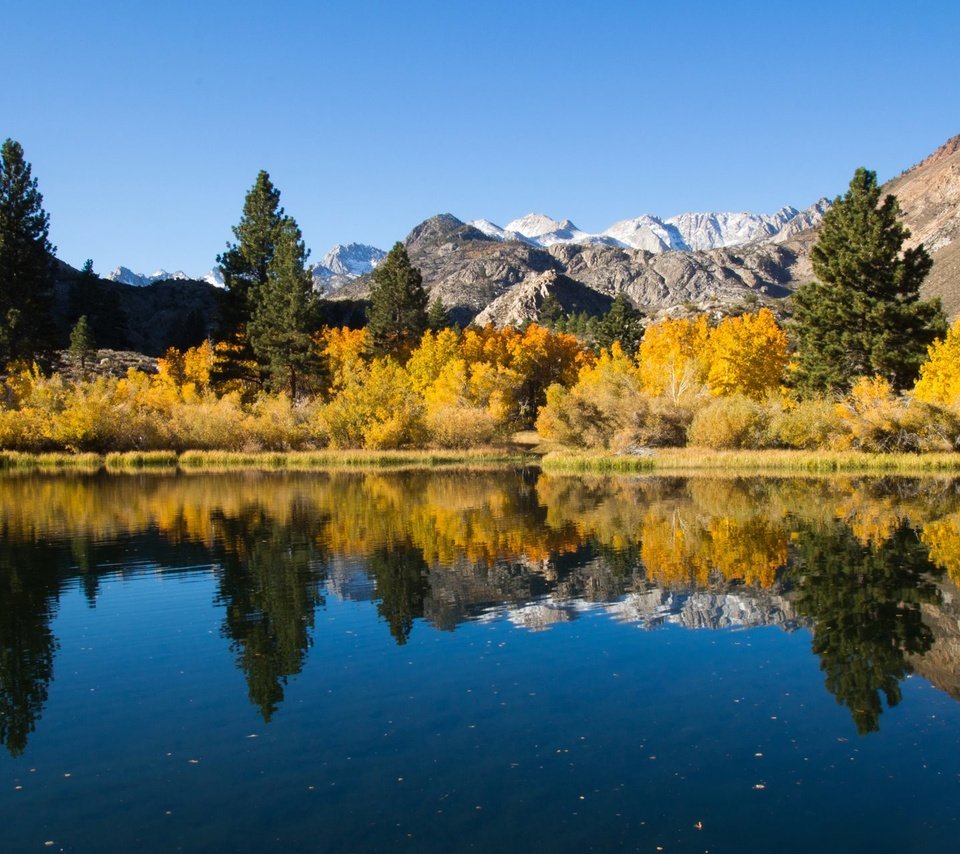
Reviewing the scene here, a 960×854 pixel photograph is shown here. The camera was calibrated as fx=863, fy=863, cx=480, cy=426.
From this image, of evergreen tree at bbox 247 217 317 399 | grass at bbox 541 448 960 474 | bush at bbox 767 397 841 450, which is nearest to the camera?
grass at bbox 541 448 960 474

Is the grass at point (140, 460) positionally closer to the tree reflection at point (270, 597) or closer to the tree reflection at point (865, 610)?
the tree reflection at point (270, 597)

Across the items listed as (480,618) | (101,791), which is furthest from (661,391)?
(101,791)

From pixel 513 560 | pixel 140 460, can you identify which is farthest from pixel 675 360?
pixel 513 560

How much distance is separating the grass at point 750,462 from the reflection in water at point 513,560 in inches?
223

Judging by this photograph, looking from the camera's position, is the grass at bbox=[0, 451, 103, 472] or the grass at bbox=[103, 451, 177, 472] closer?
the grass at bbox=[0, 451, 103, 472]

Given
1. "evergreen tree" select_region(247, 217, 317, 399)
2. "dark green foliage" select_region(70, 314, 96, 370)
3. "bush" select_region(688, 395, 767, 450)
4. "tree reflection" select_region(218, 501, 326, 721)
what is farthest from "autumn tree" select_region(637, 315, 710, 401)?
"dark green foliage" select_region(70, 314, 96, 370)

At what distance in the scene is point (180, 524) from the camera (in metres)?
33.2

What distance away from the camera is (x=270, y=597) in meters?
20.6

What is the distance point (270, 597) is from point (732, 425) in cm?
4418

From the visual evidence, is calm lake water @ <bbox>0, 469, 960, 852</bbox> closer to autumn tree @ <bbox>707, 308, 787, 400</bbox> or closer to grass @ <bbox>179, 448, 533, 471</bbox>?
grass @ <bbox>179, 448, 533, 471</bbox>

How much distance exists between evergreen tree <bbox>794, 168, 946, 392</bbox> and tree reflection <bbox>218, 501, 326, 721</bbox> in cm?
3916

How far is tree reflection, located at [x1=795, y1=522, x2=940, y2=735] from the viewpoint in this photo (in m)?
13.9

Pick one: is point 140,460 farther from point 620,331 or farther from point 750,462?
point 620,331

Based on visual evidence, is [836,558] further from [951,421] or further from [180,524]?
[951,421]
